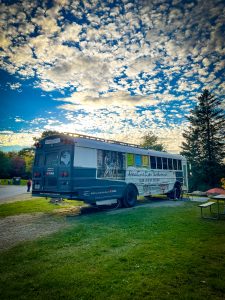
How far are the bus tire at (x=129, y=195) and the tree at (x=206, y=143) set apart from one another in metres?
29.7

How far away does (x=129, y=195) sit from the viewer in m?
11.8

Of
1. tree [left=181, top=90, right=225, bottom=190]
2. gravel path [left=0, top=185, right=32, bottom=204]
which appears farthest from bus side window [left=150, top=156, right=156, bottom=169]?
tree [left=181, top=90, right=225, bottom=190]

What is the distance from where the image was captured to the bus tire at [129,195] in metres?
11.5

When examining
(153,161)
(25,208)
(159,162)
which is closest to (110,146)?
(153,161)

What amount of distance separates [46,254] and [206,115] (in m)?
42.2

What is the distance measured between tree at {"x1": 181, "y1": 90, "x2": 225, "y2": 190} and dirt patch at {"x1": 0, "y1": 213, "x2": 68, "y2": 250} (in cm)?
3547

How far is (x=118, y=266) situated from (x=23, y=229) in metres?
4.23

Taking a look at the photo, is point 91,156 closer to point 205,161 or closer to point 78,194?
point 78,194

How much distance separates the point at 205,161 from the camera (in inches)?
1510

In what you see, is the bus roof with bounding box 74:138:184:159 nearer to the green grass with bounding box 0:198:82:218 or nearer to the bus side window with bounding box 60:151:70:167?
the bus side window with bounding box 60:151:70:167

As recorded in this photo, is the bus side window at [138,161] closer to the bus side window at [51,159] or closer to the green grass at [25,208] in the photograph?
the green grass at [25,208]

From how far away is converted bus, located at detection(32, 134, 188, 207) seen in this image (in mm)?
8852

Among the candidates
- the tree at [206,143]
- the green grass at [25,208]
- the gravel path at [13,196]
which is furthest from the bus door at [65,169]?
the tree at [206,143]

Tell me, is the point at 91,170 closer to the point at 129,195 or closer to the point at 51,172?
the point at 51,172
